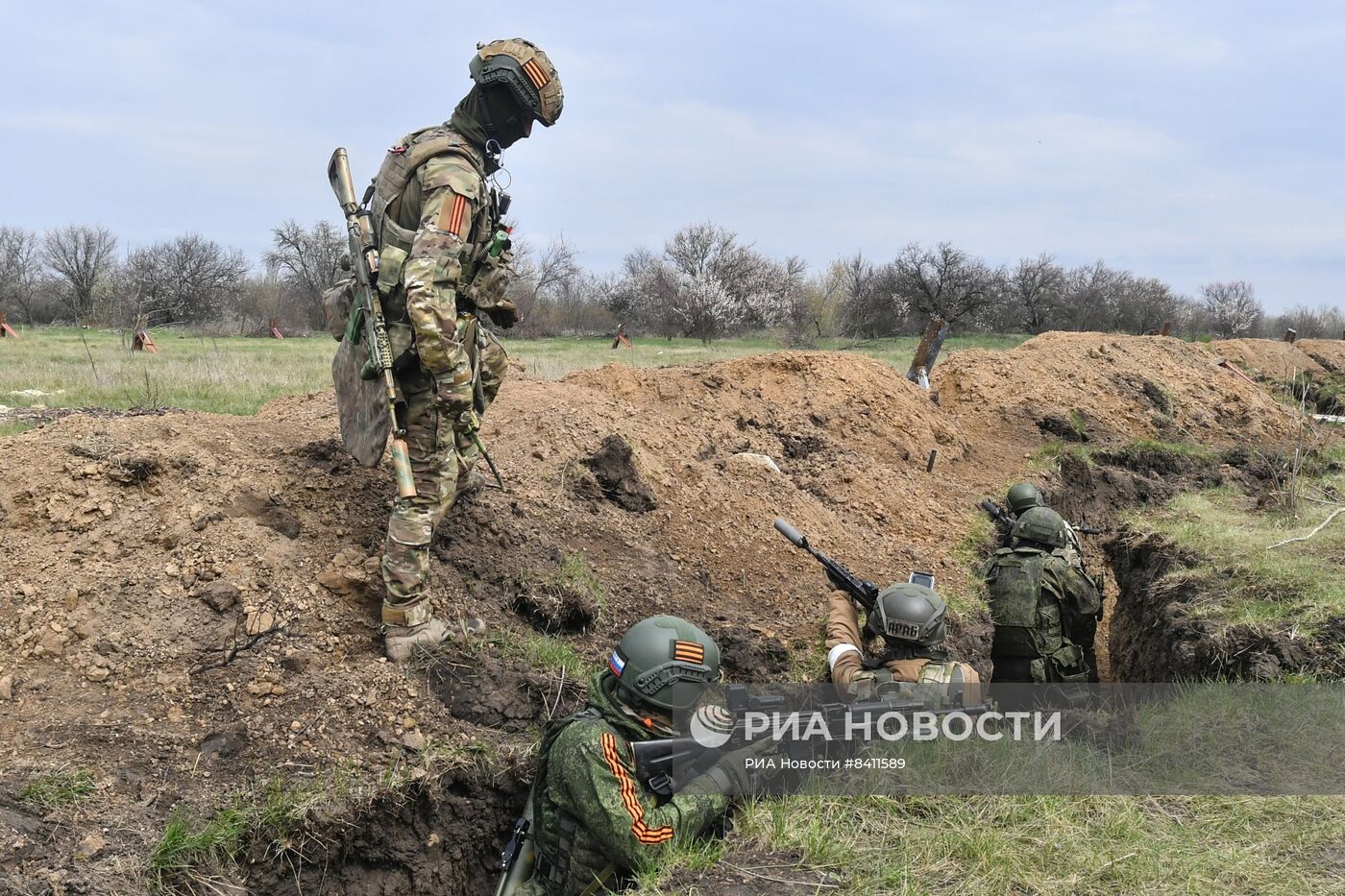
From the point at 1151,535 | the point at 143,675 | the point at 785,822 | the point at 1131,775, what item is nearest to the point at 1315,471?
the point at 1151,535

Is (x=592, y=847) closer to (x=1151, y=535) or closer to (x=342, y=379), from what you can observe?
(x=342, y=379)

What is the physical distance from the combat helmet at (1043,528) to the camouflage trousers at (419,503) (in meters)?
3.58

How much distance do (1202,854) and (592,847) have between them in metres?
2.12

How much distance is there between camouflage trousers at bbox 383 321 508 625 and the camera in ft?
13.4

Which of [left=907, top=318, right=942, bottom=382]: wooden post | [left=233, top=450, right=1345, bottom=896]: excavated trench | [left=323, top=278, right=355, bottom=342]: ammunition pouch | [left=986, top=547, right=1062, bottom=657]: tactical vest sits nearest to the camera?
[left=233, top=450, right=1345, bottom=896]: excavated trench

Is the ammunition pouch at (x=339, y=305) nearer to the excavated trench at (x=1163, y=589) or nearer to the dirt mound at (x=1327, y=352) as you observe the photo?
the excavated trench at (x=1163, y=589)

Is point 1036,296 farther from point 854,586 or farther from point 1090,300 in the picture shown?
point 854,586

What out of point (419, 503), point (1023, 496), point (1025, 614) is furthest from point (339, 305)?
point (1023, 496)

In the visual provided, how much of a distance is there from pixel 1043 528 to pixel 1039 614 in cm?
55

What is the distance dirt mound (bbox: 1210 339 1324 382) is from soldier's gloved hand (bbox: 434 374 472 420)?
→ 1857 cm

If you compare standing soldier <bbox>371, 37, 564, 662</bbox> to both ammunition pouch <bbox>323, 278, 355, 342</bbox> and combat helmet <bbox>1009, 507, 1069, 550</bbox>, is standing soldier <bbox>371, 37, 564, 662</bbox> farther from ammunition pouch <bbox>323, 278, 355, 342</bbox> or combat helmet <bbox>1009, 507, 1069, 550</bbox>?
combat helmet <bbox>1009, 507, 1069, 550</bbox>

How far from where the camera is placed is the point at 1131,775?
3.88 meters

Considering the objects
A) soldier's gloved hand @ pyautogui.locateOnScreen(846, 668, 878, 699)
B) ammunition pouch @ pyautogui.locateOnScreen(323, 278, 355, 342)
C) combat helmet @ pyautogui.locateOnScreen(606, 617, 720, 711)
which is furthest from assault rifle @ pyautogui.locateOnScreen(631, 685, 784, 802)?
ammunition pouch @ pyautogui.locateOnScreen(323, 278, 355, 342)

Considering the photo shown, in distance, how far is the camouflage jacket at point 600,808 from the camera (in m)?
3.05
